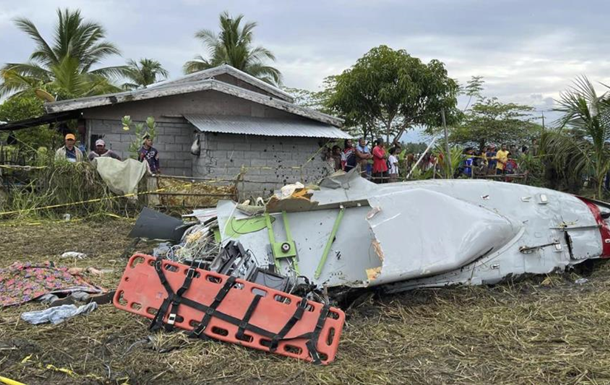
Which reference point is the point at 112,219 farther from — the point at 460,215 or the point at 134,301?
the point at 460,215

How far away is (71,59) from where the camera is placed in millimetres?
24688

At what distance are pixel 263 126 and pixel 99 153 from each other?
426 cm

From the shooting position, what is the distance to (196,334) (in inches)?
156

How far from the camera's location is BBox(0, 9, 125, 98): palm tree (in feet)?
79.4

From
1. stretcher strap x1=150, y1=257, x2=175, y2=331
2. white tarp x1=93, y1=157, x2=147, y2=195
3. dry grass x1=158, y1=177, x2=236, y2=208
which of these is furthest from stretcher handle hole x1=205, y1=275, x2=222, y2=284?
white tarp x1=93, y1=157, x2=147, y2=195

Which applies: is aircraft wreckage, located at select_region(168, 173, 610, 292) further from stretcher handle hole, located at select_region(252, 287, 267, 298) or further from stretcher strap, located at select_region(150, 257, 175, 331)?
stretcher strap, located at select_region(150, 257, 175, 331)

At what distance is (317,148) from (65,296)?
33.9 ft

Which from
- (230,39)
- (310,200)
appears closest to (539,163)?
(310,200)

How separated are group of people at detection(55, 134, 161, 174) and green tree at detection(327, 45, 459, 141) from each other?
11.1 m

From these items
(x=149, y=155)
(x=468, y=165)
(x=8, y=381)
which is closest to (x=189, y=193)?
(x=149, y=155)

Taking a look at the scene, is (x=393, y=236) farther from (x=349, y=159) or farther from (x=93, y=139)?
(x=93, y=139)

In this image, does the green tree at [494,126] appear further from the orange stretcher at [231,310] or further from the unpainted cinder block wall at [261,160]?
the orange stretcher at [231,310]

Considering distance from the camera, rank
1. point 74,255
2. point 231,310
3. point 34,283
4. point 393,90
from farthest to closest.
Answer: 1. point 393,90
2. point 74,255
3. point 34,283
4. point 231,310

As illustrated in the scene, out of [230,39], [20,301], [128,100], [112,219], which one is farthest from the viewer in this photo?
[230,39]
